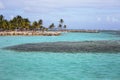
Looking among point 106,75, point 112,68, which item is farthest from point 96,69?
point 106,75

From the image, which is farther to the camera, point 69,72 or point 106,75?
point 69,72

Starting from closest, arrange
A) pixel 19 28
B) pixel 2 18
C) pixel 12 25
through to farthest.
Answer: pixel 2 18 < pixel 12 25 < pixel 19 28

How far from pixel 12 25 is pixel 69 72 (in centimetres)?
12480

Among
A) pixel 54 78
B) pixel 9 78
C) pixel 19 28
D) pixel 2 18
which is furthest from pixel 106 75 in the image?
pixel 19 28

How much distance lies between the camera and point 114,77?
962 inches

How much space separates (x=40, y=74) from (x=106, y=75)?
5.93 metres

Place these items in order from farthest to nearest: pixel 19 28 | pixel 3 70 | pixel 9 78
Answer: pixel 19 28, pixel 3 70, pixel 9 78

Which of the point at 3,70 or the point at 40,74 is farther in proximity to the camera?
the point at 3,70

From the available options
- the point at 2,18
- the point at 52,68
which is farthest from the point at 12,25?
the point at 52,68

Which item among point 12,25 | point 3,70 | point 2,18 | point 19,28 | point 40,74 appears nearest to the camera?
point 40,74

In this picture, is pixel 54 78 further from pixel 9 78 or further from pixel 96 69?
pixel 96 69

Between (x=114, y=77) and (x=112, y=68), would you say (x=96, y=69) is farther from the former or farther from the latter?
(x=114, y=77)

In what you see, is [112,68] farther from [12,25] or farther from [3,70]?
[12,25]

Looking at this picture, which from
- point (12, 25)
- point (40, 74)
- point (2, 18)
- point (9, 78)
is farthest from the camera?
point (12, 25)
